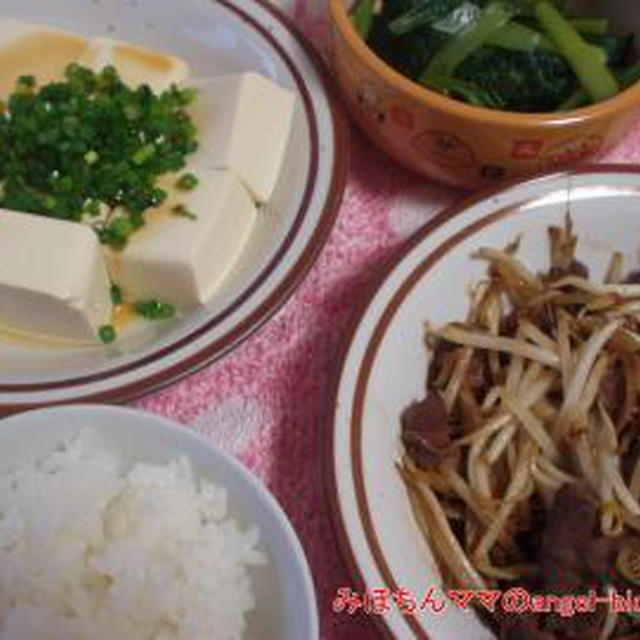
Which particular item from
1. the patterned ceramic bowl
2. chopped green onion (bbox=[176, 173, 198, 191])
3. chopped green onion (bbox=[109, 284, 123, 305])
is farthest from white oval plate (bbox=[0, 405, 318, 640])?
the patterned ceramic bowl

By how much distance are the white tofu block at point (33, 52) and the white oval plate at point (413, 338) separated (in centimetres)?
81

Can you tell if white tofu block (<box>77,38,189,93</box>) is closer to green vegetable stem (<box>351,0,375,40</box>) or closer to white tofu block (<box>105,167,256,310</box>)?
white tofu block (<box>105,167,256,310</box>)

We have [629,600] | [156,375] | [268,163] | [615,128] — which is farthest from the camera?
[268,163]

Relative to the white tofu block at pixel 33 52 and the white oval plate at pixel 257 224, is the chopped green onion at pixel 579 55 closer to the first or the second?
the white oval plate at pixel 257 224

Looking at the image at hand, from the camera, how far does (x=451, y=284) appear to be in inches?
50.8

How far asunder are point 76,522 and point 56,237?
1.49ft

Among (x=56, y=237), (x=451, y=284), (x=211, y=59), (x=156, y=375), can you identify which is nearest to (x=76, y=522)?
(x=156, y=375)

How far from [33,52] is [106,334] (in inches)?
24.7

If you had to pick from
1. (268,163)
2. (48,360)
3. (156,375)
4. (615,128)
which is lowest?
(48,360)

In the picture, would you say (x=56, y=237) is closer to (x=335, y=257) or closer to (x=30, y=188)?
(x=30, y=188)

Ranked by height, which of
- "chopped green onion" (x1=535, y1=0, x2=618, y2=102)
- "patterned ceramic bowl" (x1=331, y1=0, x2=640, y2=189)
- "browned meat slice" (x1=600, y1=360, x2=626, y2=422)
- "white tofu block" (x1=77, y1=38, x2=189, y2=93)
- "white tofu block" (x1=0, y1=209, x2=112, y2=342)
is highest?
"chopped green onion" (x1=535, y1=0, x2=618, y2=102)

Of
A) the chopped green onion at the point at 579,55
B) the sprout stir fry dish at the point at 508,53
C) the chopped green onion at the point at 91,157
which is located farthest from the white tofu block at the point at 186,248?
the chopped green onion at the point at 579,55

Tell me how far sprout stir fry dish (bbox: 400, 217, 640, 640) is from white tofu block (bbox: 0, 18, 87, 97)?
2.94ft

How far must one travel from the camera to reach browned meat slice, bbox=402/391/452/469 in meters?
1.17
